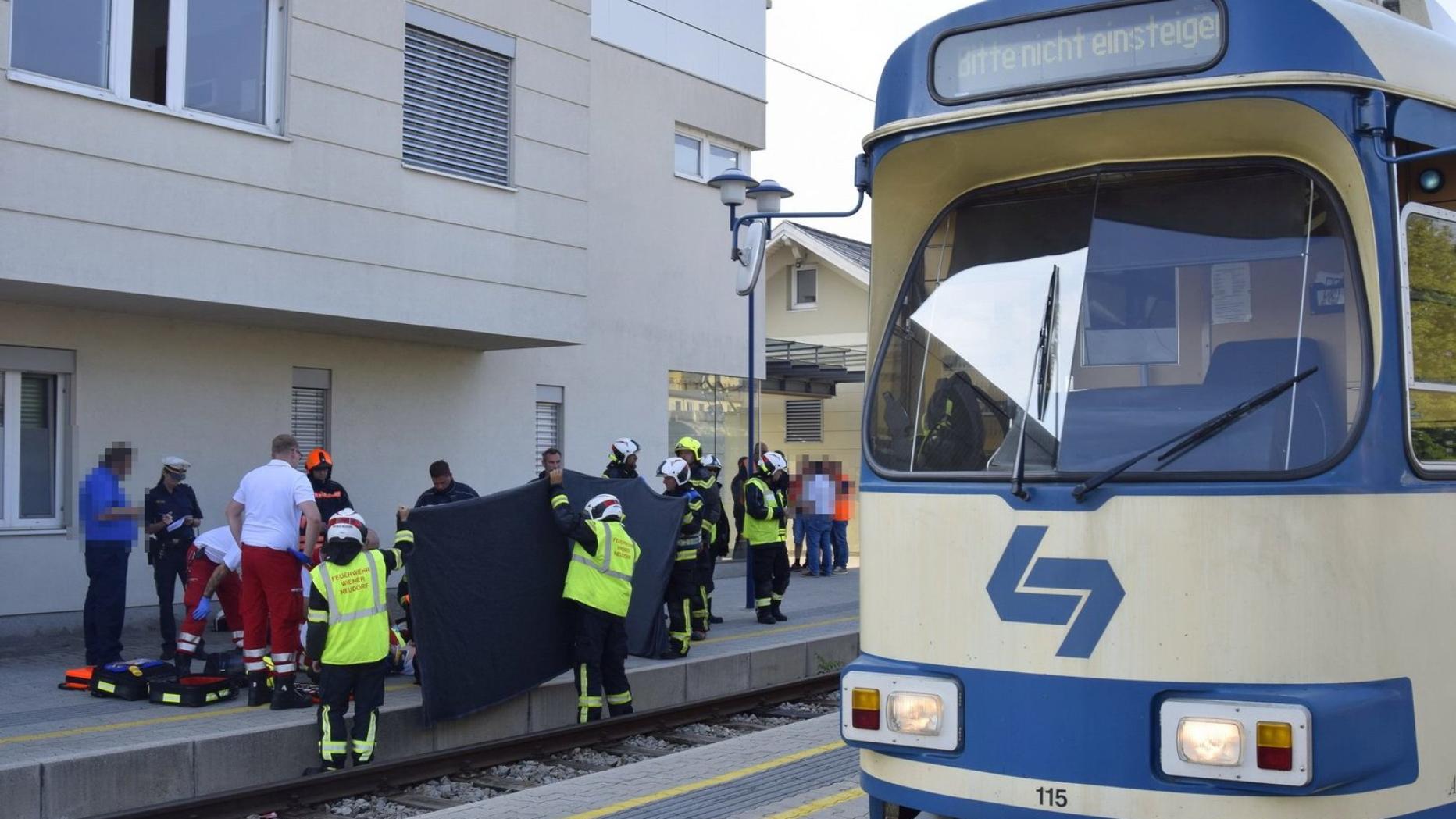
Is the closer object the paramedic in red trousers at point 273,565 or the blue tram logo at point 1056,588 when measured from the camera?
the blue tram logo at point 1056,588

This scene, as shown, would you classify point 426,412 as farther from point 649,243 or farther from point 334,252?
point 649,243

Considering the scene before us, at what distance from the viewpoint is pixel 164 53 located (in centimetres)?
1312

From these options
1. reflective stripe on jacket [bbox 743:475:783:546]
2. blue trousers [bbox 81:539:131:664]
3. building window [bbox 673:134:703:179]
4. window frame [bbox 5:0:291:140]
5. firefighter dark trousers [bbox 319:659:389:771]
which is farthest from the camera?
building window [bbox 673:134:703:179]

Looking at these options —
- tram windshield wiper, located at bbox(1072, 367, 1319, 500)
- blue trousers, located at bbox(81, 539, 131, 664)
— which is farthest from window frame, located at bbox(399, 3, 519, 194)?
tram windshield wiper, located at bbox(1072, 367, 1319, 500)

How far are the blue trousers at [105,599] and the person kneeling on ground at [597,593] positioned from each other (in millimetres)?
3618

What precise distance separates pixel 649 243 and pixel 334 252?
6794 millimetres

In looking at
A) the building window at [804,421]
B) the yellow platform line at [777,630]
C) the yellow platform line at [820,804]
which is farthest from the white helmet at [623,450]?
the building window at [804,421]

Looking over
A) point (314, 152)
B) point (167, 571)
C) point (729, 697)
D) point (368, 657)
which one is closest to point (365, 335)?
point (314, 152)

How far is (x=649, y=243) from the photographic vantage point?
20.4 meters

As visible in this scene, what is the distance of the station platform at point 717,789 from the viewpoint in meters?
7.07

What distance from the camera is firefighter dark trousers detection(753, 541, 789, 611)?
15133 mm

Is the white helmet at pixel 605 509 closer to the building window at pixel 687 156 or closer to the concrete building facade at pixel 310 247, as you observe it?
the concrete building facade at pixel 310 247

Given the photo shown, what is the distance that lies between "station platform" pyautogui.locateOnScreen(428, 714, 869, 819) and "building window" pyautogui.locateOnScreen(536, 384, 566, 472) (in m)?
10.3

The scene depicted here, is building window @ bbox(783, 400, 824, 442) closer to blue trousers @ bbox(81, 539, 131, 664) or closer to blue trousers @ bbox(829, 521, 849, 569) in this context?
blue trousers @ bbox(829, 521, 849, 569)
